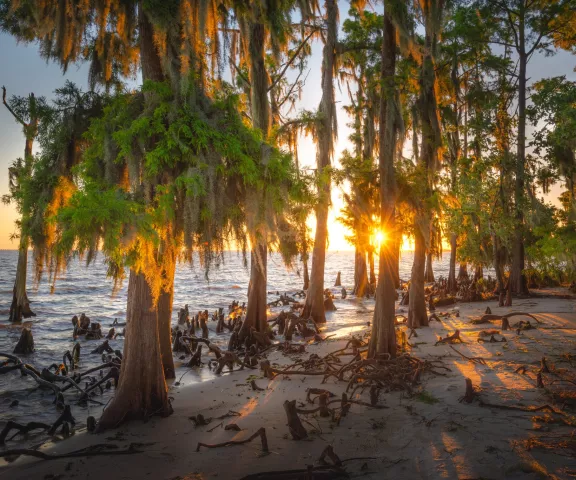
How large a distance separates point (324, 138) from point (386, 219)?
22.9 ft

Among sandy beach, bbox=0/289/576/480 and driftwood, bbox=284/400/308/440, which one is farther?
driftwood, bbox=284/400/308/440

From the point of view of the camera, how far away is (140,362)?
6.34m

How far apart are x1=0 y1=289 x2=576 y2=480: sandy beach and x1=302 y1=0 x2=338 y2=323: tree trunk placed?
→ 25.0 ft

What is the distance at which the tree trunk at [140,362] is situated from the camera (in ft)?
20.5

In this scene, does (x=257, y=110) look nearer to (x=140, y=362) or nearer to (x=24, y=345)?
(x=140, y=362)

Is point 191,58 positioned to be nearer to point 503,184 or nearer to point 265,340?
point 265,340

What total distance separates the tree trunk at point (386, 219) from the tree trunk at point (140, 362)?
483 centimetres

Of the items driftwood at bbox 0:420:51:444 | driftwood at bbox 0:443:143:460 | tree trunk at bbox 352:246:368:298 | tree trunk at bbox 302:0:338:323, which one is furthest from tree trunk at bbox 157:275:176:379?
tree trunk at bbox 352:246:368:298

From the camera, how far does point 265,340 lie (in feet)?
39.2

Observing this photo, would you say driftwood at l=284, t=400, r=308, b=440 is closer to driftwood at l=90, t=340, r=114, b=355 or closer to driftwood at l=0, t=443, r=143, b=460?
driftwood at l=0, t=443, r=143, b=460

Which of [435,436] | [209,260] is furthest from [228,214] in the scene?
[435,436]

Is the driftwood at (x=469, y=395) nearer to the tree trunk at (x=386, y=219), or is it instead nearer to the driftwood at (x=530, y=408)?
the driftwood at (x=530, y=408)

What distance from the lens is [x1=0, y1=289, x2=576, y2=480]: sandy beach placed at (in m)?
4.31

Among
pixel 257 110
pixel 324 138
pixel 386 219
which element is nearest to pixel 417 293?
pixel 386 219
